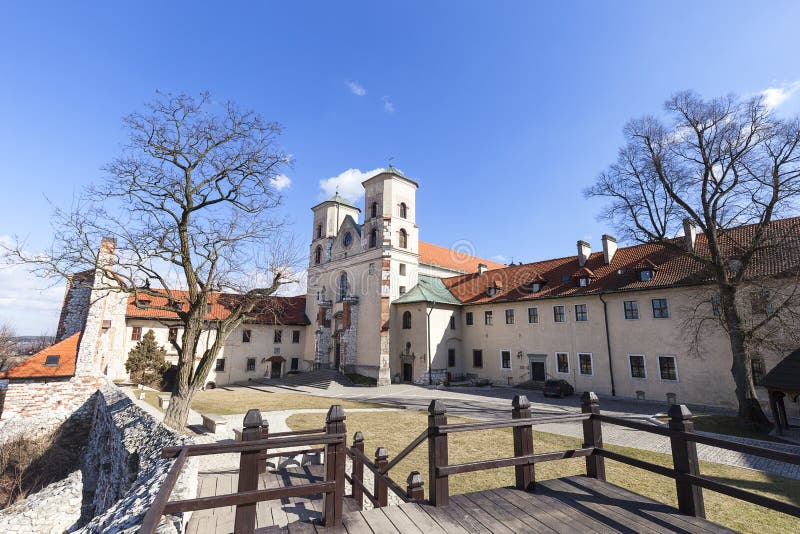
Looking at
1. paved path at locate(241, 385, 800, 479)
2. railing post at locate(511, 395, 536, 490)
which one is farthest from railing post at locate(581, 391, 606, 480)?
paved path at locate(241, 385, 800, 479)

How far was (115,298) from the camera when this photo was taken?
22.9 meters

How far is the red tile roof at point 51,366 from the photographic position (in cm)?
1789

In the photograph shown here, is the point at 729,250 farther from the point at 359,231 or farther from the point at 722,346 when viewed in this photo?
the point at 359,231

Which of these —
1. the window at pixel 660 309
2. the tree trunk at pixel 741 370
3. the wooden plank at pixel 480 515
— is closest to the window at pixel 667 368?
the window at pixel 660 309

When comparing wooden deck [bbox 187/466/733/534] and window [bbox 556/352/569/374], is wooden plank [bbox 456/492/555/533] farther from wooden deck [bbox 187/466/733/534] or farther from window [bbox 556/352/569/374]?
window [bbox 556/352/569/374]

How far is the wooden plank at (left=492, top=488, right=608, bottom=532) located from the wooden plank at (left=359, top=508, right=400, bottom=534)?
1529 millimetres

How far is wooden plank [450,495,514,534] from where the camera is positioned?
12.6ft

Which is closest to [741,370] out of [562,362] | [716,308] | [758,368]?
[716,308]

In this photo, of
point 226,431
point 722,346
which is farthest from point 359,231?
point 722,346

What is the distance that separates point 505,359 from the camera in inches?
1206

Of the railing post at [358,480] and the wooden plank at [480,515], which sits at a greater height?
the wooden plank at [480,515]

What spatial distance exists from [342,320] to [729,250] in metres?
30.3

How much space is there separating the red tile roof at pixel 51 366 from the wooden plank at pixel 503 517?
22729 mm

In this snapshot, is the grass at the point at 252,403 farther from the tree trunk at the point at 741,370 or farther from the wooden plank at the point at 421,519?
the wooden plank at the point at 421,519
